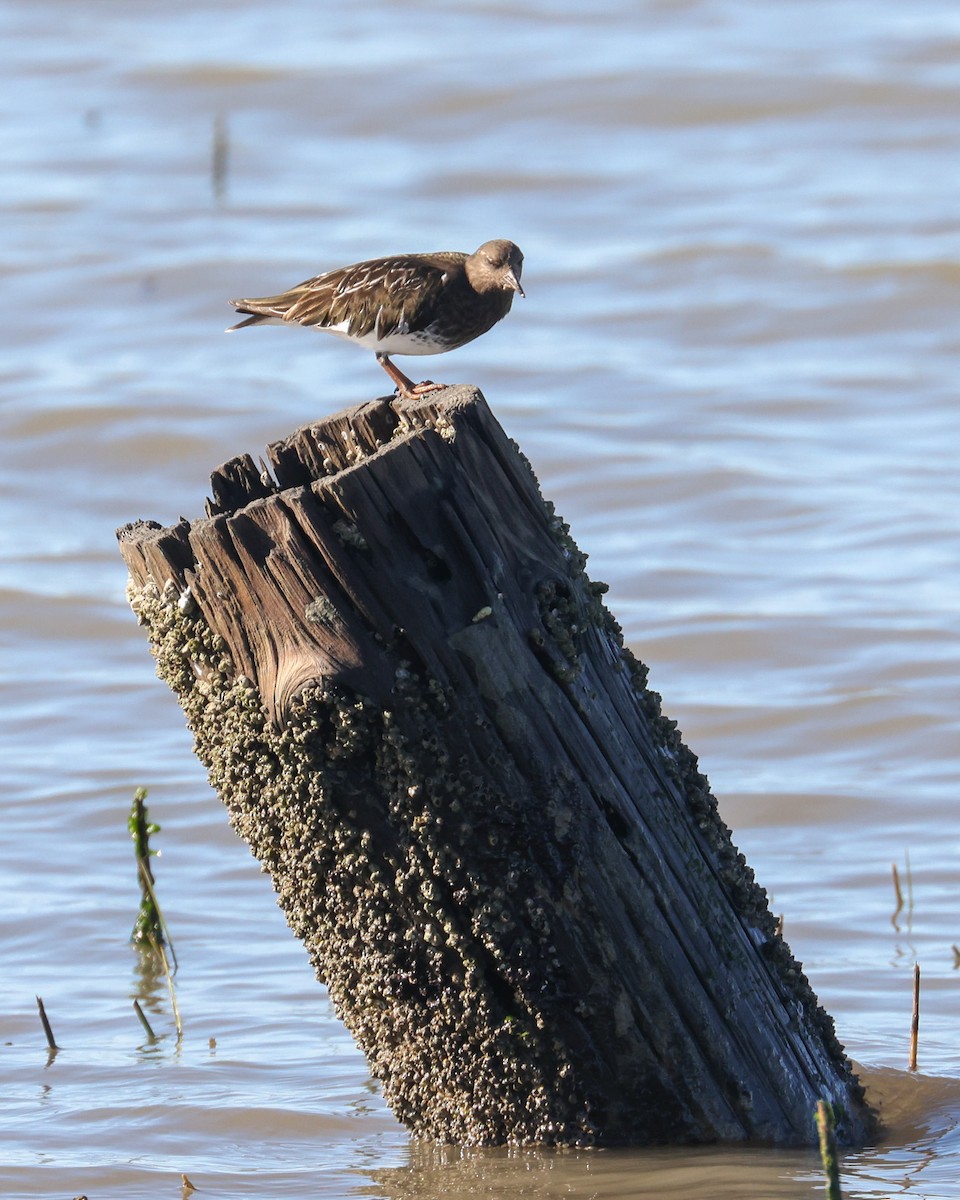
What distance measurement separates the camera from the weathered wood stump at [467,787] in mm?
3607

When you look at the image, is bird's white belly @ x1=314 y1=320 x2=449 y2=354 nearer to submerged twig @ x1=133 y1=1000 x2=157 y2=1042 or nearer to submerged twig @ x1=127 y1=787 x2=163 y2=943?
submerged twig @ x1=127 y1=787 x2=163 y2=943

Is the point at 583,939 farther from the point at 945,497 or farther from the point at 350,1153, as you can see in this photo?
the point at 945,497

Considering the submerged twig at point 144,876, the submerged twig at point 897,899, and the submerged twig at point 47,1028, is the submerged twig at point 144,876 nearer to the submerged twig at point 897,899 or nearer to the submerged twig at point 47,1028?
the submerged twig at point 47,1028

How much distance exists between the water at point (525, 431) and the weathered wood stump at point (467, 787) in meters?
0.30

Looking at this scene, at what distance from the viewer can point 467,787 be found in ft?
12.0

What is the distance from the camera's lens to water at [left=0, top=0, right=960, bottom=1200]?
523 centimetres

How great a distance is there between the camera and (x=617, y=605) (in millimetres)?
9609

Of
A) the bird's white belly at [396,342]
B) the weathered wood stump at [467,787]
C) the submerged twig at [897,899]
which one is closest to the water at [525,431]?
the submerged twig at [897,899]

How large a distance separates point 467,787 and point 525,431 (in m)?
8.89

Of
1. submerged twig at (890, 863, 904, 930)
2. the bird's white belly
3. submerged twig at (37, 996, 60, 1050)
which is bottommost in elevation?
submerged twig at (37, 996, 60, 1050)

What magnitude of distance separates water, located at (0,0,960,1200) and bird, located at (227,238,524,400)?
2.17 m

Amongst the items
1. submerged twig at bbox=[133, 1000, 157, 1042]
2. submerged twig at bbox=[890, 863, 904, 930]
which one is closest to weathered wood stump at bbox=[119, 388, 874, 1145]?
submerged twig at bbox=[133, 1000, 157, 1042]

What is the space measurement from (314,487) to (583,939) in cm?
109

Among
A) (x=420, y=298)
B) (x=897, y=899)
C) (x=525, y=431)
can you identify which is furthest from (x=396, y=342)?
(x=525, y=431)
